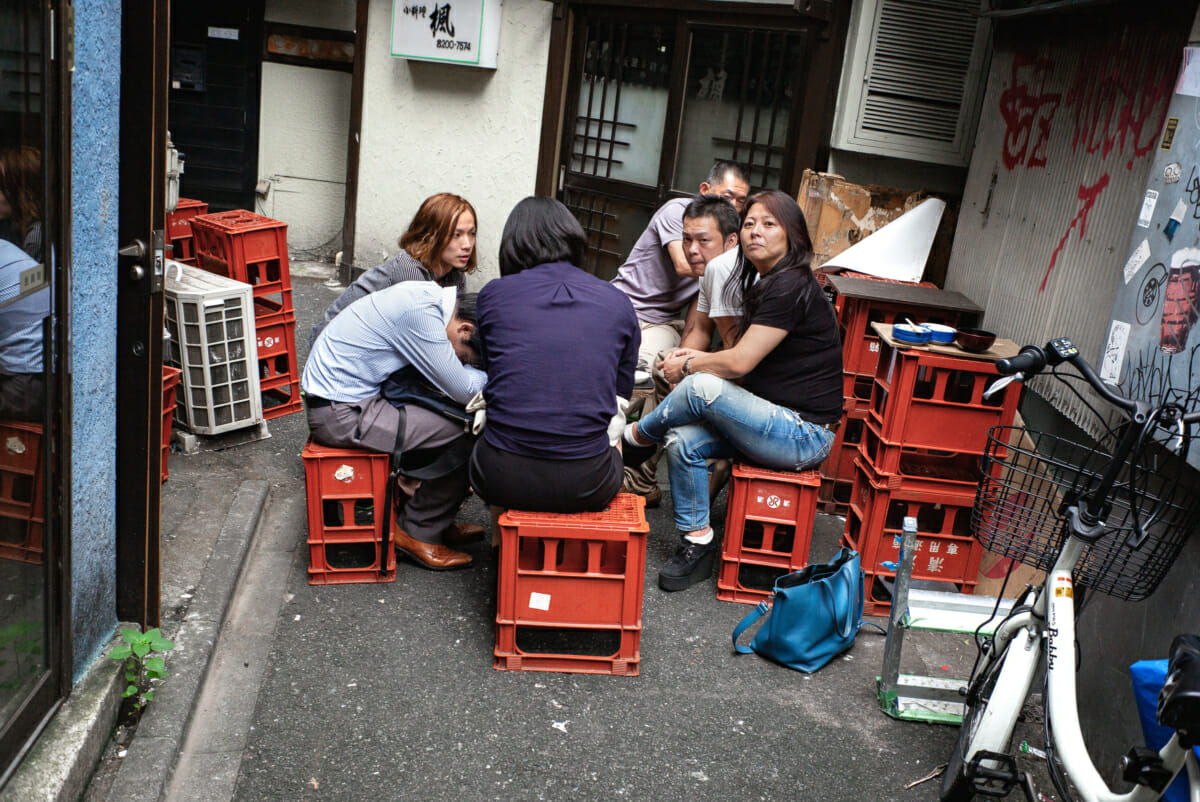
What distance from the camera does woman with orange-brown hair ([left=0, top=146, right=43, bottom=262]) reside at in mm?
2371

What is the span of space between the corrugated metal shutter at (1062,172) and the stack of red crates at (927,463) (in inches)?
16.1

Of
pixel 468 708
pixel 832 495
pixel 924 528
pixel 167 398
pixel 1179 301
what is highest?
pixel 1179 301

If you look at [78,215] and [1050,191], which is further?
[1050,191]

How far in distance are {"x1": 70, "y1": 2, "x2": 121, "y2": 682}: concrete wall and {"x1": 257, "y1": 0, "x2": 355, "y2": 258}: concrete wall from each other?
791 centimetres

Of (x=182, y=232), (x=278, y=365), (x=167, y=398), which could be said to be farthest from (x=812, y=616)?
(x=182, y=232)

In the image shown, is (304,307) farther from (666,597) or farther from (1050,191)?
(1050,191)

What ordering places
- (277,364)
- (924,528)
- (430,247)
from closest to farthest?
(924,528) → (430,247) → (277,364)

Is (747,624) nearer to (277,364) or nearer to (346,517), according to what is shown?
(346,517)

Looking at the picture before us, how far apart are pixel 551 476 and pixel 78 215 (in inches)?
70.9

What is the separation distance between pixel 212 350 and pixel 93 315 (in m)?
2.65

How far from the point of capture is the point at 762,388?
15.3 ft

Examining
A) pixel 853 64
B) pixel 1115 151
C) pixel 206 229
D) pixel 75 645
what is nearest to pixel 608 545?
pixel 75 645

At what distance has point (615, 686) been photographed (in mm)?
3883

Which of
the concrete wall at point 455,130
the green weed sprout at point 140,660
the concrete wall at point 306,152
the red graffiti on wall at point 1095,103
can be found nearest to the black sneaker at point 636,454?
the red graffiti on wall at point 1095,103
